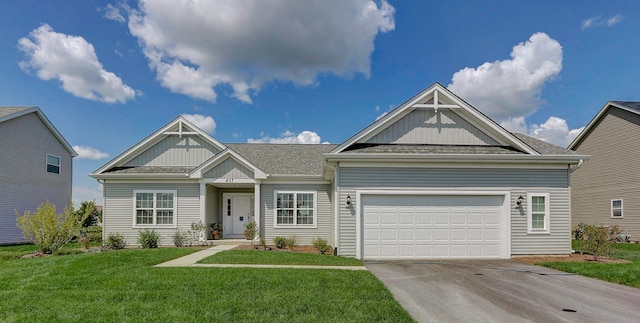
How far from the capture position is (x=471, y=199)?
12266mm

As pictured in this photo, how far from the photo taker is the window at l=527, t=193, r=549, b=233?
40.4ft

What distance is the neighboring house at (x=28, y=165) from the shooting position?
59.9 ft

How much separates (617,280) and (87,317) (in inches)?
438

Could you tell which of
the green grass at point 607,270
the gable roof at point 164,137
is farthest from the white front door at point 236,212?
the green grass at point 607,270

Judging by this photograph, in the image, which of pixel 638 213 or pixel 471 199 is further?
pixel 638 213

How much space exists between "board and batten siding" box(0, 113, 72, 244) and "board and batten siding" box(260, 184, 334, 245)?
12.1 meters

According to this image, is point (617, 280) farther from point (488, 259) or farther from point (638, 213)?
point (638, 213)

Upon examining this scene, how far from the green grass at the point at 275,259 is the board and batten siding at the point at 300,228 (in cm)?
435

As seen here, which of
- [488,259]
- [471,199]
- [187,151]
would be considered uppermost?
[187,151]

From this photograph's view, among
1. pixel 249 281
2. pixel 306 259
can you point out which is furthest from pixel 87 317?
pixel 306 259

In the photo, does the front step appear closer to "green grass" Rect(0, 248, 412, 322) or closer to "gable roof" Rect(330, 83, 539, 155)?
"green grass" Rect(0, 248, 412, 322)

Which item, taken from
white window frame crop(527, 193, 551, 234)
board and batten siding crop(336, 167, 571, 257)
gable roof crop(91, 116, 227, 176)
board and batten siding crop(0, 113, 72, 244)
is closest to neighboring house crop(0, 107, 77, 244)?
board and batten siding crop(0, 113, 72, 244)

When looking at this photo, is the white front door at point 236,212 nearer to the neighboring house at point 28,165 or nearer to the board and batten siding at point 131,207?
the board and batten siding at point 131,207

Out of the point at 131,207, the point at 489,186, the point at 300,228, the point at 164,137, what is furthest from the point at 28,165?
the point at 489,186
